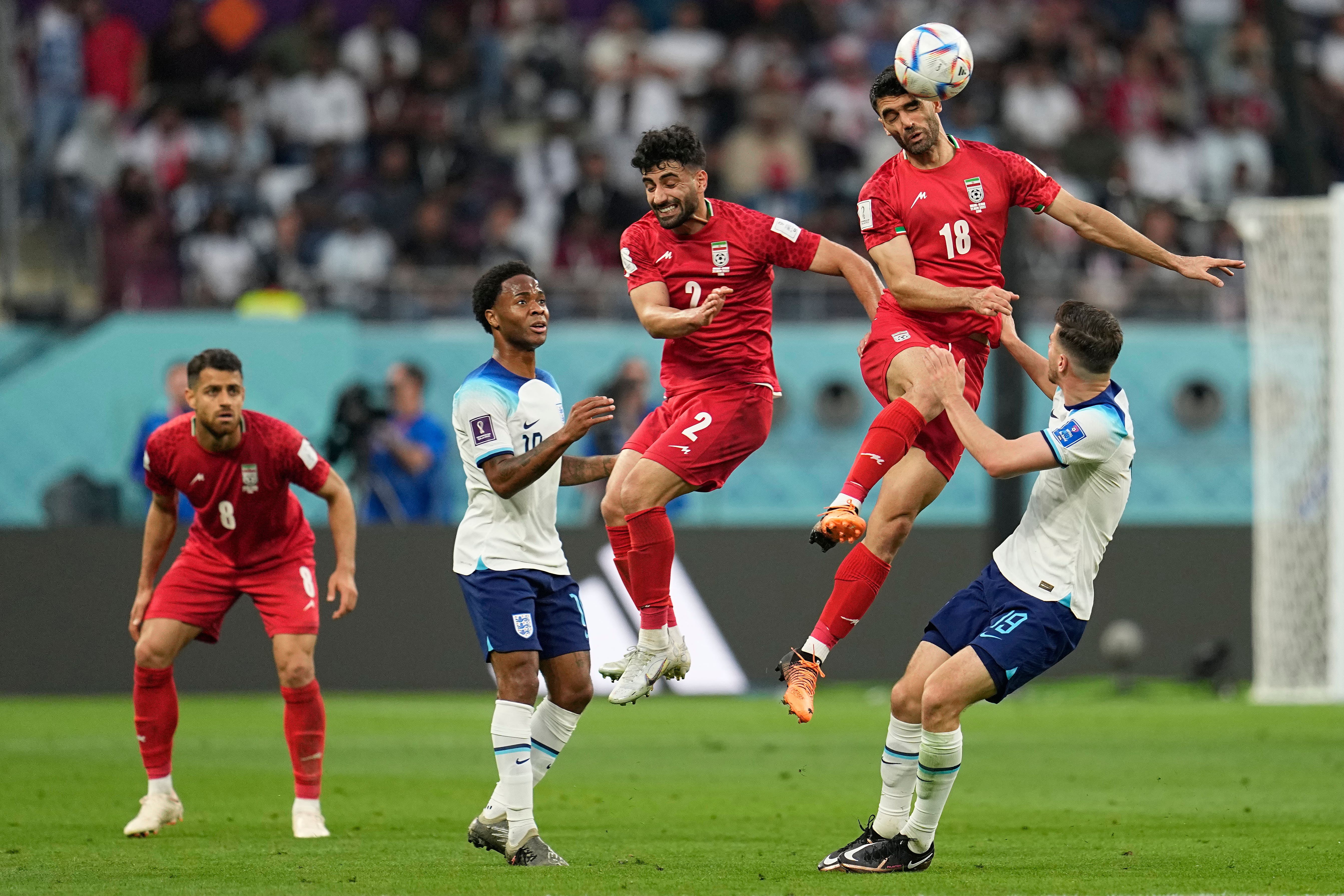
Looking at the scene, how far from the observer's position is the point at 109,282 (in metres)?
18.6

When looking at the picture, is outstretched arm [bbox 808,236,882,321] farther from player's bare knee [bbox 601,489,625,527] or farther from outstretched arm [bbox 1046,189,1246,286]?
player's bare knee [bbox 601,489,625,527]

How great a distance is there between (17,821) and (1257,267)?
11546mm

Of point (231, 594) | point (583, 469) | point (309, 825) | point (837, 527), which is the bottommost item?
point (309, 825)

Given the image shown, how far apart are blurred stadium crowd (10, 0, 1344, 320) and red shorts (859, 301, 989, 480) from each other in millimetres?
9135

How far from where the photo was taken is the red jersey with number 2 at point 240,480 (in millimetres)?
9469

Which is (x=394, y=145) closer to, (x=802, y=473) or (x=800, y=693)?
(x=802, y=473)

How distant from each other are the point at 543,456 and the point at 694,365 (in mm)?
1232

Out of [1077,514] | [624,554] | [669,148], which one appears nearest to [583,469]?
[624,554]

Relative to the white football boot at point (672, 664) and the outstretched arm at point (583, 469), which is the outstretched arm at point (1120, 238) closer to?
the outstretched arm at point (583, 469)

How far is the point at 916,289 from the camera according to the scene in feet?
27.4

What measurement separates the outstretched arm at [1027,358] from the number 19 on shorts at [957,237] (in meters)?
0.42

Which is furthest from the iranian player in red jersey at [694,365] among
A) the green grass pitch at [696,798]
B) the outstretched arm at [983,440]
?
the green grass pitch at [696,798]

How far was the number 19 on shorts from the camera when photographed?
8.54m

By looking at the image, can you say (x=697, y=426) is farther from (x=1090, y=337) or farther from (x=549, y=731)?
(x=1090, y=337)
